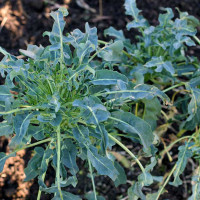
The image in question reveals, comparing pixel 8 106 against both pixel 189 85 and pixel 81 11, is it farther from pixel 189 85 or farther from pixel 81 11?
pixel 81 11

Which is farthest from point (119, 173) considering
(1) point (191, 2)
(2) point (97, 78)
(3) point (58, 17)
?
(1) point (191, 2)

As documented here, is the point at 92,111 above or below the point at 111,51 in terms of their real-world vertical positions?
below

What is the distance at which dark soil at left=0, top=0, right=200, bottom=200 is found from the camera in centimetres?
190

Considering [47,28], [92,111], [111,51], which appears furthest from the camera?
[47,28]

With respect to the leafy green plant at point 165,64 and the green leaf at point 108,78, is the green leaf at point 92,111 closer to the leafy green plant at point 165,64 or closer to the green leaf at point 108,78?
the green leaf at point 108,78

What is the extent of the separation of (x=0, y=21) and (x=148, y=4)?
3.63ft

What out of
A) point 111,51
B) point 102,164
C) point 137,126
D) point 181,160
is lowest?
point 181,160

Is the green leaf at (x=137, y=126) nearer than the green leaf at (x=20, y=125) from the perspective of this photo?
No

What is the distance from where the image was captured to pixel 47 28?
237 cm

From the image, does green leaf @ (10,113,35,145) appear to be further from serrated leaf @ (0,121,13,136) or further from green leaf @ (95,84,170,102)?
green leaf @ (95,84,170,102)

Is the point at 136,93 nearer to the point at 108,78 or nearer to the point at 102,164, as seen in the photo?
the point at 108,78

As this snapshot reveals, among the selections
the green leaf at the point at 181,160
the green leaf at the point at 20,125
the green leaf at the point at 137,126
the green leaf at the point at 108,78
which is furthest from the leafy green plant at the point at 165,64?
the green leaf at the point at 20,125

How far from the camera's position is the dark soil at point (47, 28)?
6.22 feet

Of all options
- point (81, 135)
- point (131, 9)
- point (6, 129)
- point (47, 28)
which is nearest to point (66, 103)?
point (81, 135)
